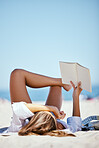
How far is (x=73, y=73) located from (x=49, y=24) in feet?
26.1

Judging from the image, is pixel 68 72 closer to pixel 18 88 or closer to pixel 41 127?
pixel 18 88

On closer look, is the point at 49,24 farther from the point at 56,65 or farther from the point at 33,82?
the point at 33,82

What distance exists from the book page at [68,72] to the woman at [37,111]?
0.05 metres

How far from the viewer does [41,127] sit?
1371 millimetres

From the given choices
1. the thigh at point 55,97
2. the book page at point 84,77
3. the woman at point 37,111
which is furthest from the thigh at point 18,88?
the book page at point 84,77

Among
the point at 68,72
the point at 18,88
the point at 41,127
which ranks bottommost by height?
the point at 41,127

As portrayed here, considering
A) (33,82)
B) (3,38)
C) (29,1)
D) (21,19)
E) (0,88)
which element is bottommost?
(0,88)

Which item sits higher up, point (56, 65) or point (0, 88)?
point (56, 65)

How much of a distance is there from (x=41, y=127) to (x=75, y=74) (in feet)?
2.00

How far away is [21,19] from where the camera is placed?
30.4ft

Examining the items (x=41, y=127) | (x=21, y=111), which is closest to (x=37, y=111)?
(x=21, y=111)

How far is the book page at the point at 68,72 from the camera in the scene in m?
1.85

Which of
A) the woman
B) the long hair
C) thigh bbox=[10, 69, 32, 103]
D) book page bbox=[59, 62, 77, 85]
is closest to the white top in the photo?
the woman

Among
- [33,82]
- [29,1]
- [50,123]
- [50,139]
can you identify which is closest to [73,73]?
[33,82]
